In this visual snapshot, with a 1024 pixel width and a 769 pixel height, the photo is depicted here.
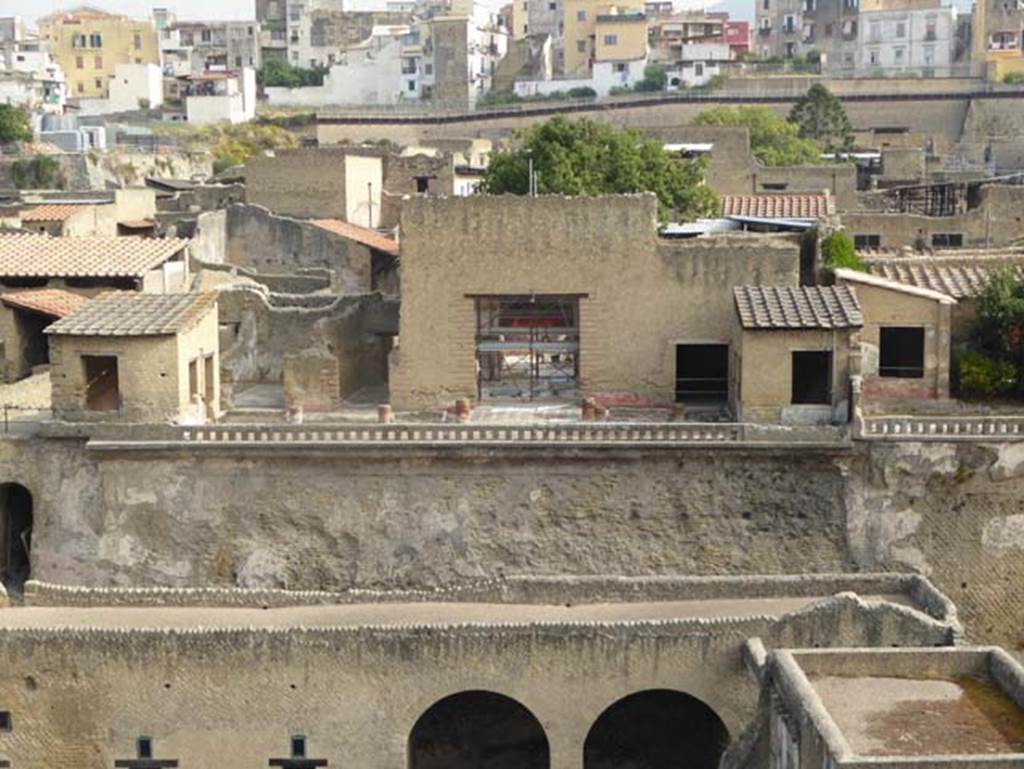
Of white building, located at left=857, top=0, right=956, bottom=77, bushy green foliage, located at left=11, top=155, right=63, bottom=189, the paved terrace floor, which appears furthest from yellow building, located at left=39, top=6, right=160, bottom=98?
the paved terrace floor

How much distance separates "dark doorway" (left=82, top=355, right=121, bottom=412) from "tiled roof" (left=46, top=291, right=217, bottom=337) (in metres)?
0.64

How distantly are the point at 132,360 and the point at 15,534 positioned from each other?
16.2 ft

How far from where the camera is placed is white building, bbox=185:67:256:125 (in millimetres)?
89750

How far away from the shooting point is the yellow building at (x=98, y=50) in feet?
343

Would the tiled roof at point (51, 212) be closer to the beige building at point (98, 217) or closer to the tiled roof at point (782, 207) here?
the beige building at point (98, 217)

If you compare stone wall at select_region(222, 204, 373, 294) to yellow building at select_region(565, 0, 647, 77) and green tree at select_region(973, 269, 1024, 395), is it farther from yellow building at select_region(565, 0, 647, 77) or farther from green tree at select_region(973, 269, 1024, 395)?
yellow building at select_region(565, 0, 647, 77)

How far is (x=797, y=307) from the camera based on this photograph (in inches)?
1163

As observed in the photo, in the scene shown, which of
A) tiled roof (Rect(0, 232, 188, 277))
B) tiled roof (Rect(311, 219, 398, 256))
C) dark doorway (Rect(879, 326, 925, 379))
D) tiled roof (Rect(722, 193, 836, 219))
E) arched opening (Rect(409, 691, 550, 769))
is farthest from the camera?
tiled roof (Rect(311, 219, 398, 256))

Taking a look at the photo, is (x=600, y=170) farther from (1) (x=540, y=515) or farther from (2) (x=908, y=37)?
(2) (x=908, y=37)

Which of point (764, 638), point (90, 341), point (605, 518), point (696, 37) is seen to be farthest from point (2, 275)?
point (696, 37)

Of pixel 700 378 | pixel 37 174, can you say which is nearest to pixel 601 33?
pixel 37 174

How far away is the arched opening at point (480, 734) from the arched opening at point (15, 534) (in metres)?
9.55

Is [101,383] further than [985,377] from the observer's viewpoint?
No

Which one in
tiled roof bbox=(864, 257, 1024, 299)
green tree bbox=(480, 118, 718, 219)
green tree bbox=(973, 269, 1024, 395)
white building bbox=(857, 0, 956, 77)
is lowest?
green tree bbox=(973, 269, 1024, 395)
